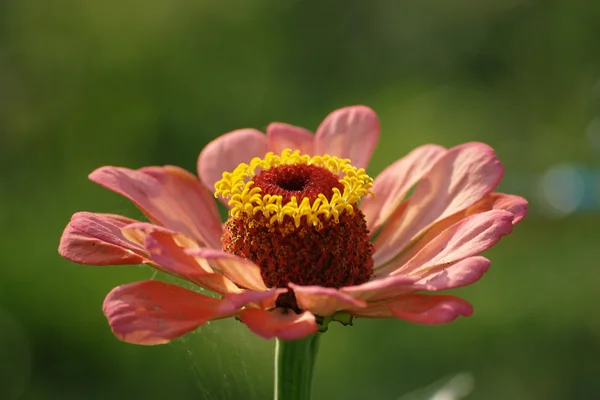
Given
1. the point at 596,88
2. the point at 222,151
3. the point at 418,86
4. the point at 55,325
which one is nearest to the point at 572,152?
the point at 596,88

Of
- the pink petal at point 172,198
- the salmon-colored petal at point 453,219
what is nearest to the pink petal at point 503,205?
the salmon-colored petal at point 453,219

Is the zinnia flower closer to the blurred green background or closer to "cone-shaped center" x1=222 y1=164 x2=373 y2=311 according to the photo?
"cone-shaped center" x1=222 y1=164 x2=373 y2=311

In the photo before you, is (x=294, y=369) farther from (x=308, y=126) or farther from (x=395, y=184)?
(x=308, y=126)

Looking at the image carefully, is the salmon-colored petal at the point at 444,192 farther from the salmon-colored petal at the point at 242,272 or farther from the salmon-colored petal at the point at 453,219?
the salmon-colored petal at the point at 242,272

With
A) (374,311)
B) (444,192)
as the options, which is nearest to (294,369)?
(374,311)

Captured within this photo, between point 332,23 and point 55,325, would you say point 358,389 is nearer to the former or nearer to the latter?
point 55,325

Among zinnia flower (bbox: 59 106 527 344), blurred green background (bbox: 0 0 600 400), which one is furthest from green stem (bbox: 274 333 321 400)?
blurred green background (bbox: 0 0 600 400)
